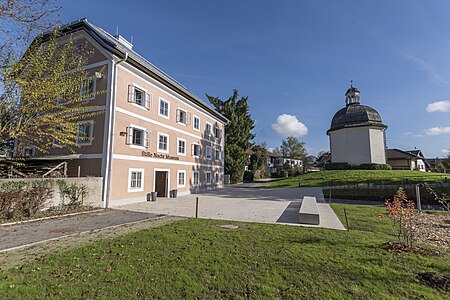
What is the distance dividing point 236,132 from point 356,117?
65.1ft

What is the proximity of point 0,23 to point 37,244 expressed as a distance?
5.76 meters

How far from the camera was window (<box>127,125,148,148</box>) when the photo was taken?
48.2 feet

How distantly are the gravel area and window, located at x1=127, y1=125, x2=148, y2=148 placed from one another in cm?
1463

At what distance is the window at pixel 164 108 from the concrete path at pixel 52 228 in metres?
9.74

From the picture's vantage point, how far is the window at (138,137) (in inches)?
578

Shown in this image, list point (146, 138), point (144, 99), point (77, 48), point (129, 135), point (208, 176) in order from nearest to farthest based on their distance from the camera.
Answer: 1. point (129, 135)
2. point (77, 48)
3. point (146, 138)
4. point (144, 99)
5. point (208, 176)

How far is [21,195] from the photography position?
8.77m

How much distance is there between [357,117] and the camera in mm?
37125

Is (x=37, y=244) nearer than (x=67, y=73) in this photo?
Yes

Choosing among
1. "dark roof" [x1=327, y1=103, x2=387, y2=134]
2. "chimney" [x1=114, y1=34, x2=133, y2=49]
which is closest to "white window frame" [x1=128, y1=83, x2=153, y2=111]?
"chimney" [x1=114, y1=34, x2=133, y2=49]

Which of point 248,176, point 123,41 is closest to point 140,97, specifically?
point 123,41

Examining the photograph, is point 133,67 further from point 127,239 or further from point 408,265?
point 408,265

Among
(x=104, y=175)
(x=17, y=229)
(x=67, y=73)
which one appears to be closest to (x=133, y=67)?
(x=67, y=73)

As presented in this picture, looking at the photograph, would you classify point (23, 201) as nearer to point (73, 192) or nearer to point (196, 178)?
point (73, 192)
